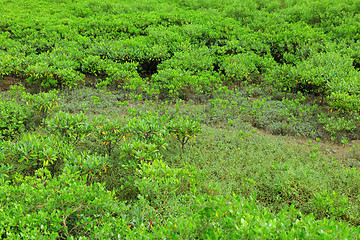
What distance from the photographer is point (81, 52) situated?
927 centimetres

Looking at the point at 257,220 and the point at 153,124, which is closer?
the point at 257,220

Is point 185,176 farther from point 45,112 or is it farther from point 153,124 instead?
point 45,112

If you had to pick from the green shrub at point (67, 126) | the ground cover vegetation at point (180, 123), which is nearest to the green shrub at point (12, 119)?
the ground cover vegetation at point (180, 123)

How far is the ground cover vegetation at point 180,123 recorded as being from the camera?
3.28 meters

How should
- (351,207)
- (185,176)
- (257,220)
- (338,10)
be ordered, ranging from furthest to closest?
(338,10)
(185,176)
(351,207)
(257,220)

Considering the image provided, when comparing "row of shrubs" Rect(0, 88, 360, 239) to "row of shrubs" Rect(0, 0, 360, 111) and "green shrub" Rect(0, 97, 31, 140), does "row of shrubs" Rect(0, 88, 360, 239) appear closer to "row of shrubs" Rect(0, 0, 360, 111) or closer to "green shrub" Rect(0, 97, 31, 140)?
"green shrub" Rect(0, 97, 31, 140)

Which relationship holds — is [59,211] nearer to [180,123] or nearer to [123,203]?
[123,203]

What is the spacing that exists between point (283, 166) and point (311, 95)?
4.12m

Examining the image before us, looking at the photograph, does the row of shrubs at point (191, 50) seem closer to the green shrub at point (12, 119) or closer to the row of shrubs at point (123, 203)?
the green shrub at point (12, 119)

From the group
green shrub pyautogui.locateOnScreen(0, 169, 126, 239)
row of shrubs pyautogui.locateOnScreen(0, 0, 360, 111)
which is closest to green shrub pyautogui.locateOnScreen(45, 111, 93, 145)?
green shrub pyautogui.locateOnScreen(0, 169, 126, 239)

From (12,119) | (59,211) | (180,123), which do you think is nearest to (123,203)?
(59,211)

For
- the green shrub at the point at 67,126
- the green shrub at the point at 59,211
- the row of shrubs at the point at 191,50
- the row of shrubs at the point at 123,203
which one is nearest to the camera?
the row of shrubs at the point at 123,203

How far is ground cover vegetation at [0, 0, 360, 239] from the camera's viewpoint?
3.28 meters

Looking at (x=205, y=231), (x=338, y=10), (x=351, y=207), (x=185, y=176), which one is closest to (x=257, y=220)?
(x=205, y=231)
